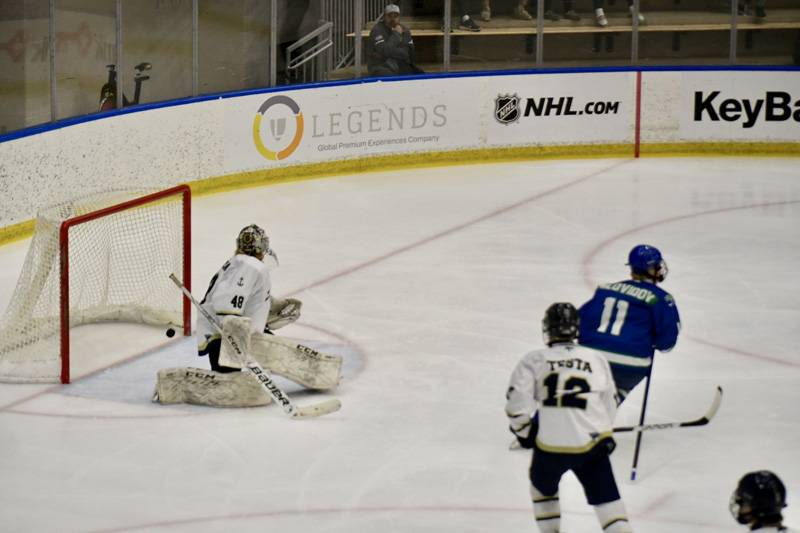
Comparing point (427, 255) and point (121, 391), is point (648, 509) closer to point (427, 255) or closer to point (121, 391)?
point (121, 391)

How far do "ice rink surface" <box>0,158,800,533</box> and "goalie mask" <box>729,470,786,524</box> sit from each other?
2.03 metres

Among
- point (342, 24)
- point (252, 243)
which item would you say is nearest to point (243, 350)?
point (252, 243)

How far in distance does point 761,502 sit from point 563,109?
36.9 ft

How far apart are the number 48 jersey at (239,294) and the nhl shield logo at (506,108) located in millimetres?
7686

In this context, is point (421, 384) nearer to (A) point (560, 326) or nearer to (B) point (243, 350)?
(B) point (243, 350)

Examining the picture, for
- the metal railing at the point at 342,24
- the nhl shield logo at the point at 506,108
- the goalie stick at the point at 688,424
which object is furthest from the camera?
the nhl shield logo at the point at 506,108

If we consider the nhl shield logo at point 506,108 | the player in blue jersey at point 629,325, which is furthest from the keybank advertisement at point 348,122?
the player in blue jersey at point 629,325

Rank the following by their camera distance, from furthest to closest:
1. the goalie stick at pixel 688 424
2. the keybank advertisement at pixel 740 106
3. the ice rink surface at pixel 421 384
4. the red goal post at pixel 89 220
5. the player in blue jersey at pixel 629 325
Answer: the keybank advertisement at pixel 740 106 → the red goal post at pixel 89 220 → the player in blue jersey at pixel 629 325 → the ice rink surface at pixel 421 384 → the goalie stick at pixel 688 424

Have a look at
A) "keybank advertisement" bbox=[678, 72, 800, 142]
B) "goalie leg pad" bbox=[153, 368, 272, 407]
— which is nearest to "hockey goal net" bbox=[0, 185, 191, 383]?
"goalie leg pad" bbox=[153, 368, 272, 407]

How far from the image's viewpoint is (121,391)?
7.54 meters

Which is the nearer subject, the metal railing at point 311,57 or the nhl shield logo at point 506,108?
the metal railing at point 311,57

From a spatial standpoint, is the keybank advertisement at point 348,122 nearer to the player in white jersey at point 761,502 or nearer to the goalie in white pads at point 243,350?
the goalie in white pads at point 243,350

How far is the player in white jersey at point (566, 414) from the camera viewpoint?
4984mm

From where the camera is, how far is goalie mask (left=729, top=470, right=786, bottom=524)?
382 cm
